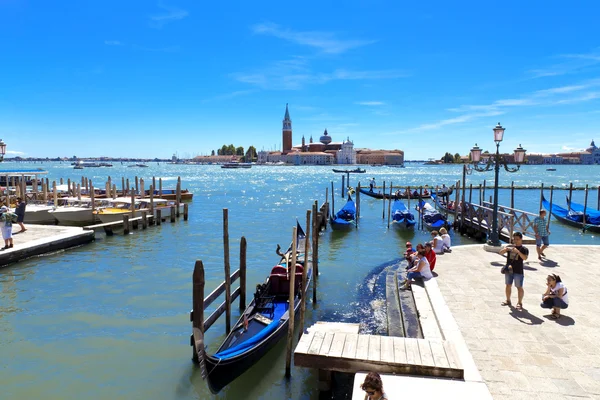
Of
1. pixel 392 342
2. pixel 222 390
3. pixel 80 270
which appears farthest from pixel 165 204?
pixel 392 342

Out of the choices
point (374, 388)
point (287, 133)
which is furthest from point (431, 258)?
point (287, 133)

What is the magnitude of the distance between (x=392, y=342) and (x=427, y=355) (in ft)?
1.33

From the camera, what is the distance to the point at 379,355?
13.5 ft

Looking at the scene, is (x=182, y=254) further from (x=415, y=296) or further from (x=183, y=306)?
(x=415, y=296)

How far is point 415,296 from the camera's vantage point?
21.3ft

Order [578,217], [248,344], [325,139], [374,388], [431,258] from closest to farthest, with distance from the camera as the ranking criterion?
[374,388] → [248,344] → [431,258] → [578,217] → [325,139]

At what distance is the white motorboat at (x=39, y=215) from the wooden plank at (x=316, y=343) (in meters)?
17.9

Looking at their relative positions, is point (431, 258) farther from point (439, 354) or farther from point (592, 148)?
point (592, 148)

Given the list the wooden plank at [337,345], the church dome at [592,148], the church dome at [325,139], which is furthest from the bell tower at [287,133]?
the wooden plank at [337,345]

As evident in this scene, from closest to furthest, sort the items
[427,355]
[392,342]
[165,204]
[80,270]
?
[427,355]
[392,342]
[80,270]
[165,204]

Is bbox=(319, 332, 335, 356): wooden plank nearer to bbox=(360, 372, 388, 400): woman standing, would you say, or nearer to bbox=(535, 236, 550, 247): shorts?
bbox=(360, 372, 388, 400): woman standing

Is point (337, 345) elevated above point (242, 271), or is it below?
above

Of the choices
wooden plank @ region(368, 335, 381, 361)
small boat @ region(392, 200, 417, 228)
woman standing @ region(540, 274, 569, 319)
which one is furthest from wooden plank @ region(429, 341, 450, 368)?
small boat @ region(392, 200, 417, 228)

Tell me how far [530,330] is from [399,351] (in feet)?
6.55
